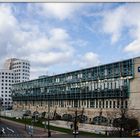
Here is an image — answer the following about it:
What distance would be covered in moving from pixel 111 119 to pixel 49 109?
2051 mm

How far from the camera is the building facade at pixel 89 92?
8.75 meters

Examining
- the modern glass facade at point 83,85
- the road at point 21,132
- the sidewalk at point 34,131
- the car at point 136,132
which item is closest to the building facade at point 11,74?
the modern glass facade at point 83,85

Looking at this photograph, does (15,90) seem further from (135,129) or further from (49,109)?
(135,129)

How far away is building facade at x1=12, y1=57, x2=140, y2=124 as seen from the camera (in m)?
8.75

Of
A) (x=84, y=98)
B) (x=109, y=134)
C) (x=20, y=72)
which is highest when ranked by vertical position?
(x=20, y=72)

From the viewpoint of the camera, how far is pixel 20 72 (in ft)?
33.0

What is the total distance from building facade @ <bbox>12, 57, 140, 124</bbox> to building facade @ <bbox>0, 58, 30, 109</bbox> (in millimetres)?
185

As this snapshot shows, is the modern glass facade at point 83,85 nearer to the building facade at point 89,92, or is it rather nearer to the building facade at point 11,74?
the building facade at point 89,92

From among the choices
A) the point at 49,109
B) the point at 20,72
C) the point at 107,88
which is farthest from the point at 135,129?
the point at 20,72

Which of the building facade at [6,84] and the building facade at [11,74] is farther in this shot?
the building facade at [6,84]

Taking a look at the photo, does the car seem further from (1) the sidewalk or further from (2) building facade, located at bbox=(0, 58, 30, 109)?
(2) building facade, located at bbox=(0, 58, 30, 109)

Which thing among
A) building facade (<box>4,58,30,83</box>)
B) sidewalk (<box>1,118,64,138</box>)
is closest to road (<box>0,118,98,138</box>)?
sidewalk (<box>1,118,64,138</box>)

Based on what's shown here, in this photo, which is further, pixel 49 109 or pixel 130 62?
pixel 49 109

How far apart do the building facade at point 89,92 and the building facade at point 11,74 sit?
19cm
